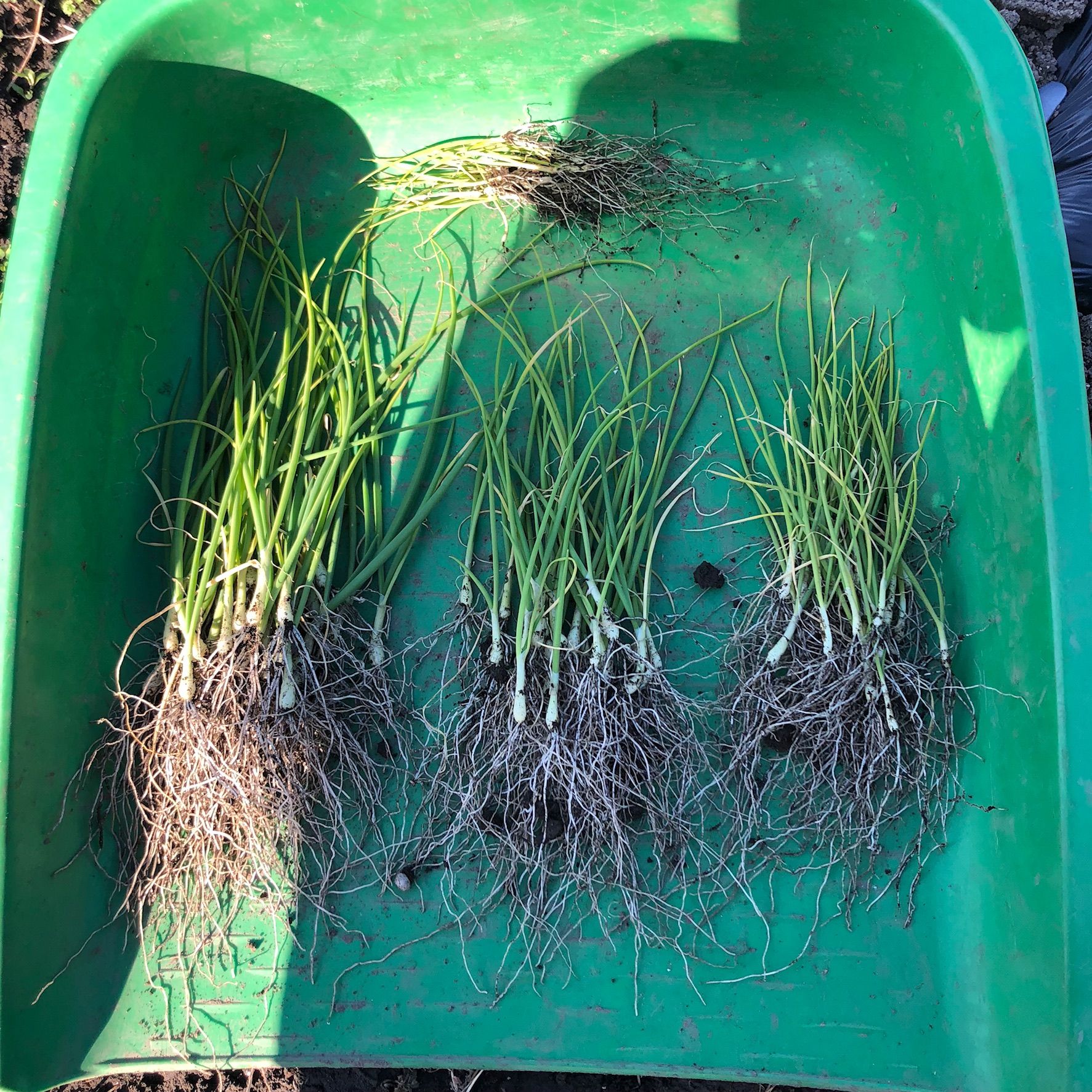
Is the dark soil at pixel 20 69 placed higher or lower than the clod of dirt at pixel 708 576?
higher

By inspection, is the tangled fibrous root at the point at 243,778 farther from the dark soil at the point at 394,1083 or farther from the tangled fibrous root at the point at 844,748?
the tangled fibrous root at the point at 844,748

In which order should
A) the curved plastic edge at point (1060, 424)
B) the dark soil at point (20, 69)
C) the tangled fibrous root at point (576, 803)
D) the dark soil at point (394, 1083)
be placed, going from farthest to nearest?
the dark soil at point (20, 69) → the dark soil at point (394, 1083) → the tangled fibrous root at point (576, 803) → the curved plastic edge at point (1060, 424)

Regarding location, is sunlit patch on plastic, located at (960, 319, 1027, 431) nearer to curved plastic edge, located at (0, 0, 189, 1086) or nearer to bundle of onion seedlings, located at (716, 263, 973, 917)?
bundle of onion seedlings, located at (716, 263, 973, 917)

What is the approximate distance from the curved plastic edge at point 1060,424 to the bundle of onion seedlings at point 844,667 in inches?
6.9

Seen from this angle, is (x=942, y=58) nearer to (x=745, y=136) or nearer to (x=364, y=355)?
(x=745, y=136)

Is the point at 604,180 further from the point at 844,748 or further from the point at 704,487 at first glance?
the point at 844,748

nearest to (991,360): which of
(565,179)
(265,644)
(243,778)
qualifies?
(565,179)

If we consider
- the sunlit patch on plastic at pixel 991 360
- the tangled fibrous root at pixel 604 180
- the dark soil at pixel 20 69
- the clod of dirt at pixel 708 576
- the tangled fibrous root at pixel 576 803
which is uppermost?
the dark soil at pixel 20 69

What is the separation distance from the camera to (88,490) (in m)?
1.18

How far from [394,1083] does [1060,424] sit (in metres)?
1.48

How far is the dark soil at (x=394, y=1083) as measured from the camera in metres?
1.24

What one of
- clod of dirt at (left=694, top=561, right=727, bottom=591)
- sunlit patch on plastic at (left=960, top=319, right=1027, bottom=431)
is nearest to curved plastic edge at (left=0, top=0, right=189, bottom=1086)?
clod of dirt at (left=694, top=561, right=727, bottom=591)

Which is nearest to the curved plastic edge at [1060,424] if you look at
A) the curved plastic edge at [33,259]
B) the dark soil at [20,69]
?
the curved plastic edge at [33,259]

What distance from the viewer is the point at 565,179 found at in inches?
53.7
